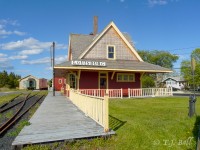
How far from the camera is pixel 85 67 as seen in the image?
2203 centimetres

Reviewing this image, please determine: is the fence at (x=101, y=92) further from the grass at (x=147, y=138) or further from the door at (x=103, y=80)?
the grass at (x=147, y=138)

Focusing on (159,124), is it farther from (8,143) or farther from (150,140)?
(8,143)

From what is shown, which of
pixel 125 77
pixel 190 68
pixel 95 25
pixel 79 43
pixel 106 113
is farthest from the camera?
pixel 190 68

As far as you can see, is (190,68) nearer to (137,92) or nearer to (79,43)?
(79,43)

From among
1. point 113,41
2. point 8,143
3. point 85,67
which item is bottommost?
point 8,143

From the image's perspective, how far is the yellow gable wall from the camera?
25250mm

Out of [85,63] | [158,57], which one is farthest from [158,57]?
[85,63]

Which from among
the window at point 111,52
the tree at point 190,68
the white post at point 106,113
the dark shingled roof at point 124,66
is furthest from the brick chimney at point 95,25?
the tree at point 190,68

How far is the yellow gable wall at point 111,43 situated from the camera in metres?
25.2

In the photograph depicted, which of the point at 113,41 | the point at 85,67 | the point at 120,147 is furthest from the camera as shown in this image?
the point at 113,41

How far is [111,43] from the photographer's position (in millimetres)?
26031

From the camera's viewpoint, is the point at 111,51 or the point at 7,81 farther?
the point at 7,81

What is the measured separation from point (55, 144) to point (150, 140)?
270 cm

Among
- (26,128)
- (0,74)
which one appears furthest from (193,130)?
(0,74)
